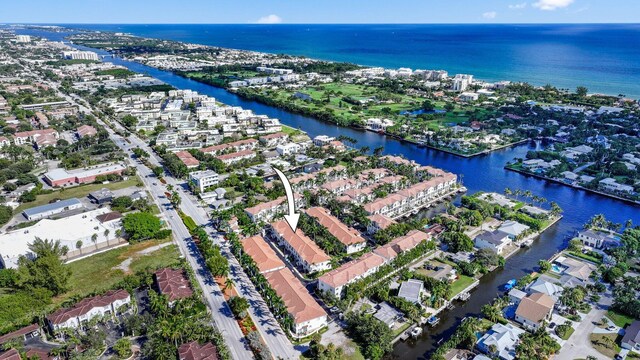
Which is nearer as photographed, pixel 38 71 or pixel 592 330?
pixel 592 330

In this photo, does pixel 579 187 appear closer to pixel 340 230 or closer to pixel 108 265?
pixel 340 230

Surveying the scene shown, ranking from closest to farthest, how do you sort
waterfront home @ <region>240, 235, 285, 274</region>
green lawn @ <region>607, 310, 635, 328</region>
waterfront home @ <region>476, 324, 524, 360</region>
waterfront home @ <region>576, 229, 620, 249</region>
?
waterfront home @ <region>476, 324, 524, 360</region> → green lawn @ <region>607, 310, 635, 328</region> → waterfront home @ <region>240, 235, 285, 274</region> → waterfront home @ <region>576, 229, 620, 249</region>

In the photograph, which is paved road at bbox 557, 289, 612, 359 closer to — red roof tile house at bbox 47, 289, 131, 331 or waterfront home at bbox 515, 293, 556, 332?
waterfront home at bbox 515, 293, 556, 332

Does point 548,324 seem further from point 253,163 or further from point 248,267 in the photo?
point 253,163

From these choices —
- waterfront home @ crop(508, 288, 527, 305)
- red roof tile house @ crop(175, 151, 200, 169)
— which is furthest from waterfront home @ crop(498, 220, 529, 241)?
red roof tile house @ crop(175, 151, 200, 169)

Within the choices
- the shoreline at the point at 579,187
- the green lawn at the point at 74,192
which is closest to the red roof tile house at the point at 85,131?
the green lawn at the point at 74,192

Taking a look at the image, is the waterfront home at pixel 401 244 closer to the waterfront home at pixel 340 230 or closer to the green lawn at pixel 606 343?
the waterfront home at pixel 340 230

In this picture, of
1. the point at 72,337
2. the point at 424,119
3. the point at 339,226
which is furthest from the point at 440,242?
the point at 424,119
